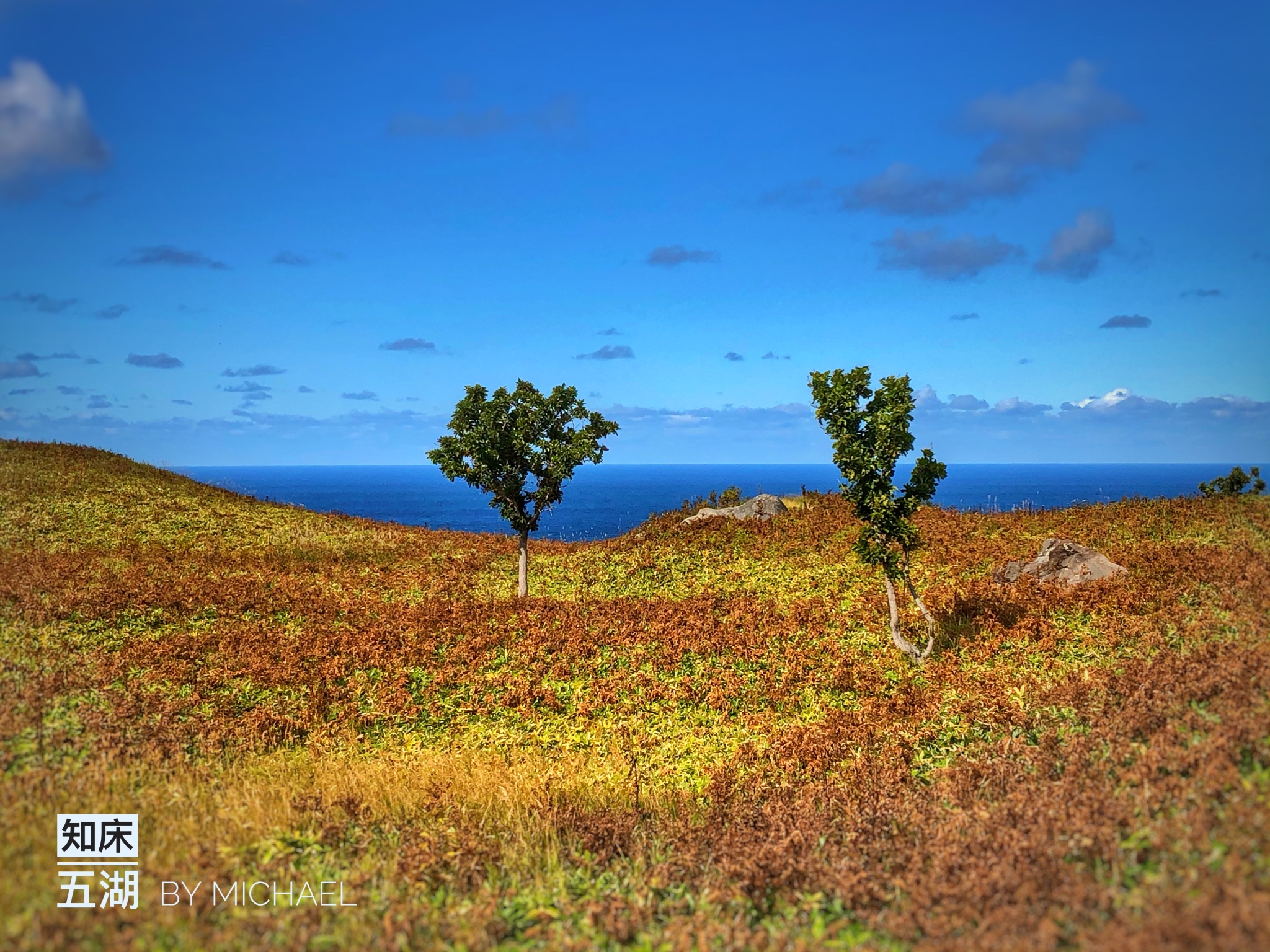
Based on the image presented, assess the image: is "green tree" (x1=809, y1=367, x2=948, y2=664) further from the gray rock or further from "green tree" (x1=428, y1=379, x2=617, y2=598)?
the gray rock

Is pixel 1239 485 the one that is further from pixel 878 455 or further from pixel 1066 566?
pixel 878 455

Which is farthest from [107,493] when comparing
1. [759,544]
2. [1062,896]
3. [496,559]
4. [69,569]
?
[1062,896]

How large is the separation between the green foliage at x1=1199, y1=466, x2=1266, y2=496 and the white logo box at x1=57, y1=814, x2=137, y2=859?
41931mm

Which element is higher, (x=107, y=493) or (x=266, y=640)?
(x=107, y=493)

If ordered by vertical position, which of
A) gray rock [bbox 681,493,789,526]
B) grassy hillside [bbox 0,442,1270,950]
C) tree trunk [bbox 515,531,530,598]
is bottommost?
grassy hillside [bbox 0,442,1270,950]

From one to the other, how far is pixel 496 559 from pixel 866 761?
2478 centimetres

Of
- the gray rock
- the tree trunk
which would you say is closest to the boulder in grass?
the gray rock

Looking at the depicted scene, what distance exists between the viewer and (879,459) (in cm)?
1869

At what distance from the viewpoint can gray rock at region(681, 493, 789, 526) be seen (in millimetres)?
36344

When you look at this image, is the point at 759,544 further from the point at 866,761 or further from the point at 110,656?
the point at 110,656

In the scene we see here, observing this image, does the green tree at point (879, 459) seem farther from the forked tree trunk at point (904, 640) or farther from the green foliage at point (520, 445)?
the green foliage at point (520, 445)

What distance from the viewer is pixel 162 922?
23.9 ft

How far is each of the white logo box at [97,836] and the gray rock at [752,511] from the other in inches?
1143

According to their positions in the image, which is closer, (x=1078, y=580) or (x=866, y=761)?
(x=866, y=761)
